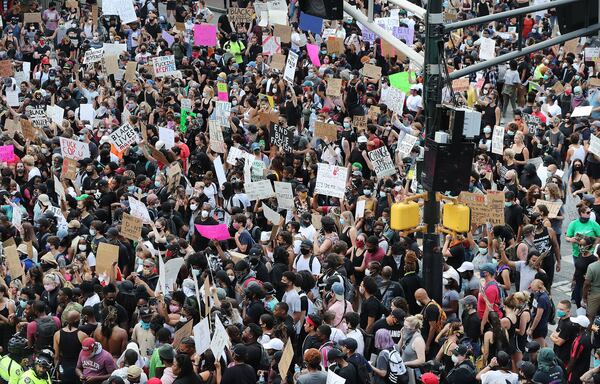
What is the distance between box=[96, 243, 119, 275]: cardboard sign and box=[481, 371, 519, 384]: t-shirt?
5151mm

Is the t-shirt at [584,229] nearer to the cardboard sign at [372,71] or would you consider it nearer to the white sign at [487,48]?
the cardboard sign at [372,71]

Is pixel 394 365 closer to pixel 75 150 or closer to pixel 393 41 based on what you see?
pixel 393 41

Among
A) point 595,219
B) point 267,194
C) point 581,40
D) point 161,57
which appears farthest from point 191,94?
point 581,40

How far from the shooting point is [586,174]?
19047 millimetres

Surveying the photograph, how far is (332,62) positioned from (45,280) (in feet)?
47.8

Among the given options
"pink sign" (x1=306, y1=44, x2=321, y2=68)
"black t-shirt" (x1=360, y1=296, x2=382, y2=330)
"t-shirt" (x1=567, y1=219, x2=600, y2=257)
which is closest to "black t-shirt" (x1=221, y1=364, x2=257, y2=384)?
"black t-shirt" (x1=360, y1=296, x2=382, y2=330)

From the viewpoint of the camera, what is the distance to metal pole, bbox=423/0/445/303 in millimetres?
13570

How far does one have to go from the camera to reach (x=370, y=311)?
13.3 metres

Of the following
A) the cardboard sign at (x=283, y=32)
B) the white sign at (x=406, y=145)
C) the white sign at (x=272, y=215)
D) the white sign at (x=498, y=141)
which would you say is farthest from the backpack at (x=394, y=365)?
the cardboard sign at (x=283, y=32)

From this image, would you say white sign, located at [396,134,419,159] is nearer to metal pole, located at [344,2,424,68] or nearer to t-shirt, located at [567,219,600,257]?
t-shirt, located at [567,219,600,257]

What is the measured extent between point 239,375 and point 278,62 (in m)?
14.3

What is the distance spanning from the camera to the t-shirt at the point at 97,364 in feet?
40.0

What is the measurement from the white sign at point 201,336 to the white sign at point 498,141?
31.7ft

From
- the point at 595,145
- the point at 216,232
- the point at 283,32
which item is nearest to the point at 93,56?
the point at 283,32
